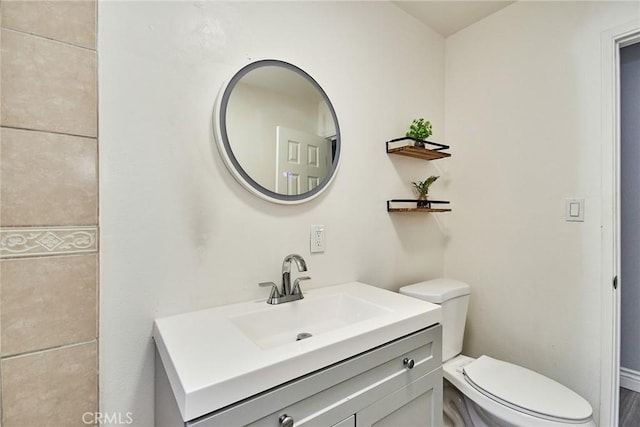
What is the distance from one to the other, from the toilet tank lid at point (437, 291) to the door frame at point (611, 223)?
59 cm

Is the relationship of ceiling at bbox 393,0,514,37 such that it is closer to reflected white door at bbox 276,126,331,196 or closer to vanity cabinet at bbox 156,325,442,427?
reflected white door at bbox 276,126,331,196

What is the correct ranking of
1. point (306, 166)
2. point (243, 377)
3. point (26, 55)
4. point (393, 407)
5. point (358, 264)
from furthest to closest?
point (358, 264)
point (306, 166)
point (393, 407)
point (26, 55)
point (243, 377)

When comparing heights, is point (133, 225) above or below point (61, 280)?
above

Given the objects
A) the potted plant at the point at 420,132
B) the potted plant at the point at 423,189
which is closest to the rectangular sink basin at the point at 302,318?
the potted plant at the point at 423,189

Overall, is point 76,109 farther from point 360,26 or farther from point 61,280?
point 360,26

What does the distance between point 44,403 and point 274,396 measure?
673 millimetres

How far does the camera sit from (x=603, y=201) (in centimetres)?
136

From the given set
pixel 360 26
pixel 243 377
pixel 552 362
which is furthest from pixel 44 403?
pixel 552 362

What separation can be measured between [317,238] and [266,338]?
0.47 metres

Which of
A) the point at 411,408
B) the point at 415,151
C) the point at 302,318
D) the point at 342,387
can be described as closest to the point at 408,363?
the point at 411,408

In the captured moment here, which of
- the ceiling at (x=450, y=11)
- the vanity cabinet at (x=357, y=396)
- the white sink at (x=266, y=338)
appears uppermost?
the ceiling at (x=450, y=11)

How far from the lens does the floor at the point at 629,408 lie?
64.2 inches

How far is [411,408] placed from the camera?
996mm
